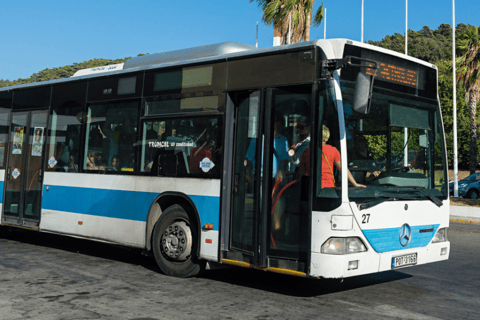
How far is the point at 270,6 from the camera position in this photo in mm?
25719

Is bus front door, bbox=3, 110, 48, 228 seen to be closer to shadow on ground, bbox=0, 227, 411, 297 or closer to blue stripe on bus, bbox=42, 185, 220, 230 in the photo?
blue stripe on bus, bbox=42, 185, 220, 230

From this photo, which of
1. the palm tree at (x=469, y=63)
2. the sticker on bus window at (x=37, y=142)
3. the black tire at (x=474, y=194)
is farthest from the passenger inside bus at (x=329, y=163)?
the black tire at (x=474, y=194)

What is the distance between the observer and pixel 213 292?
264 inches

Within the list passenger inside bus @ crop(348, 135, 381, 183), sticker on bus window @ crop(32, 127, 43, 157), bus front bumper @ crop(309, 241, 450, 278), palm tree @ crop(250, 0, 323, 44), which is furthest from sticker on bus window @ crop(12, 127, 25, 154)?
palm tree @ crop(250, 0, 323, 44)

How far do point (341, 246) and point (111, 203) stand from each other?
164 inches

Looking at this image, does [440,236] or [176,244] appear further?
[176,244]

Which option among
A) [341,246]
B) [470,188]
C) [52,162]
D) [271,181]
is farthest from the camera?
[470,188]

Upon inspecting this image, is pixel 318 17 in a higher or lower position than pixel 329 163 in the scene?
higher

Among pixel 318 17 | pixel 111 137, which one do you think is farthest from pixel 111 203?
pixel 318 17

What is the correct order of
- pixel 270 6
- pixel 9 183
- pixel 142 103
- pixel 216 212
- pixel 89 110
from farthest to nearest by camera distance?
pixel 270 6 < pixel 9 183 < pixel 89 110 < pixel 142 103 < pixel 216 212

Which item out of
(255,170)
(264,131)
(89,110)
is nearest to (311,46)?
(264,131)

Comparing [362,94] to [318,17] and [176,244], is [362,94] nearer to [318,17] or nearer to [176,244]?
[176,244]

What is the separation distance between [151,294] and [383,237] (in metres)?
2.83

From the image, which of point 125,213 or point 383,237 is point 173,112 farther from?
point 383,237
